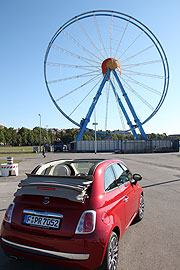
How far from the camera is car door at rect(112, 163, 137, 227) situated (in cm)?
364

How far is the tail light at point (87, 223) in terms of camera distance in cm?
254

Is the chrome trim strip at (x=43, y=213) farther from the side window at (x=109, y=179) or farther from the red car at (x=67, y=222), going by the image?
the side window at (x=109, y=179)

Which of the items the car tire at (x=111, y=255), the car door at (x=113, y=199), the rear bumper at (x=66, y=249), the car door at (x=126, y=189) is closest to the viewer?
the rear bumper at (x=66, y=249)

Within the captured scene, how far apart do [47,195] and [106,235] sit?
880 millimetres

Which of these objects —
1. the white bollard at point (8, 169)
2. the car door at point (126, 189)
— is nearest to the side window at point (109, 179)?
the car door at point (126, 189)

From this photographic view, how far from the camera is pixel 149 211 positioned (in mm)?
5582

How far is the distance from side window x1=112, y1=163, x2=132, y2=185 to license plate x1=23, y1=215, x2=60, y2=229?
137cm

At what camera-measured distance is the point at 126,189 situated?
382cm

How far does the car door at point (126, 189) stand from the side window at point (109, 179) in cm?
18

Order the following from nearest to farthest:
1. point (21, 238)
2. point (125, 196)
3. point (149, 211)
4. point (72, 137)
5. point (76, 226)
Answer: point (76, 226) → point (21, 238) → point (125, 196) → point (149, 211) → point (72, 137)

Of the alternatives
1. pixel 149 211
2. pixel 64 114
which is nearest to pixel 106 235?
pixel 149 211

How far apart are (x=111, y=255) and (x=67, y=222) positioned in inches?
30.4

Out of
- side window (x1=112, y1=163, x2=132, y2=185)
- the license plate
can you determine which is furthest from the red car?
side window (x1=112, y1=163, x2=132, y2=185)

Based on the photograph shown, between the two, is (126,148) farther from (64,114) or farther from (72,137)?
(72,137)
